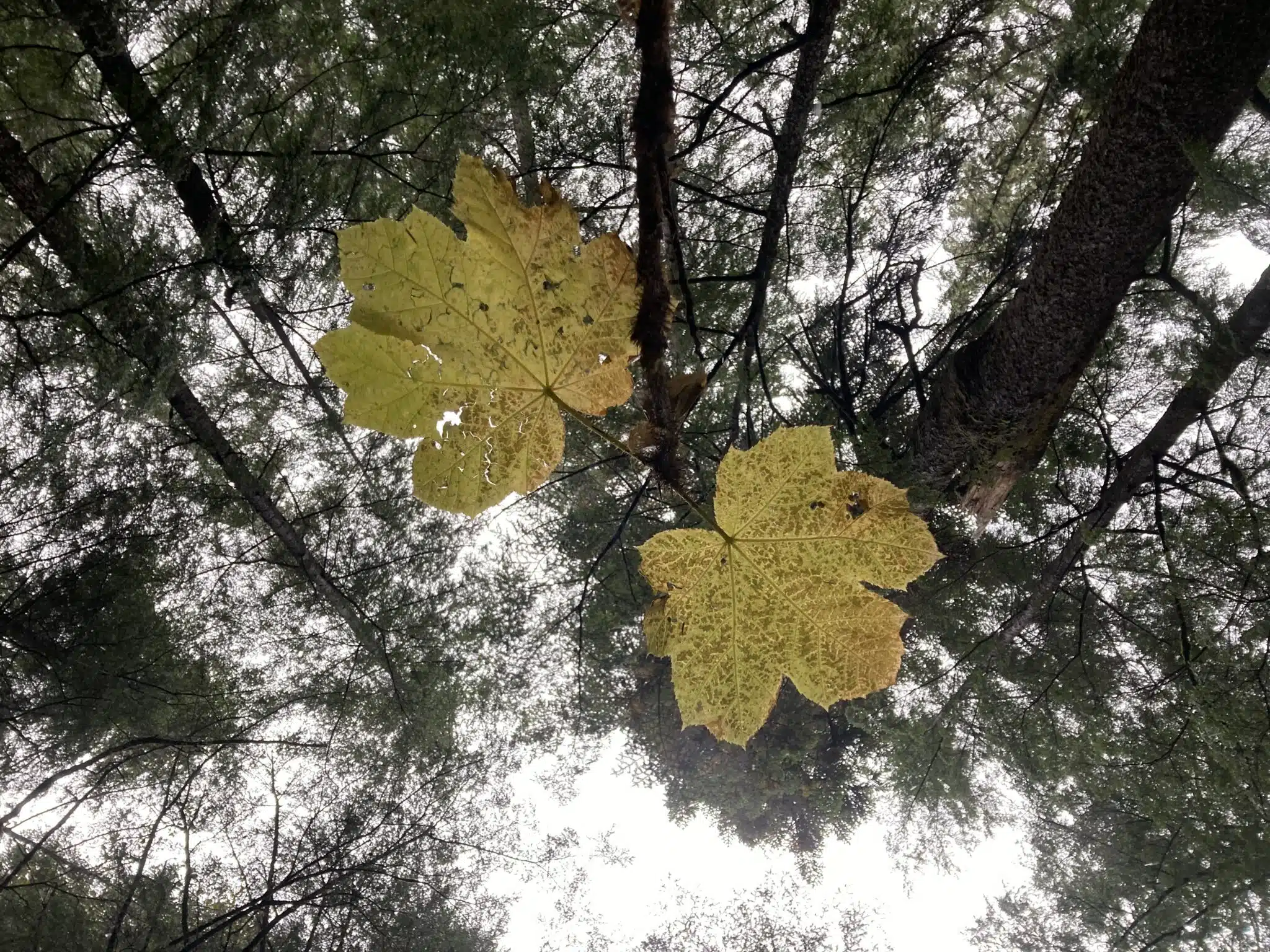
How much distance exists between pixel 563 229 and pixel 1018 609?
2.55 meters

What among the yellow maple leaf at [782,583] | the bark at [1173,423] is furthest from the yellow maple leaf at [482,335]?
the bark at [1173,423]

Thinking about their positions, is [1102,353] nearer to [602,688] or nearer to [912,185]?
[912,185]

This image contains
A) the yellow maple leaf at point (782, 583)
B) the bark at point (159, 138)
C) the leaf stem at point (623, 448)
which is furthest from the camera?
the bark at point (159, 138)

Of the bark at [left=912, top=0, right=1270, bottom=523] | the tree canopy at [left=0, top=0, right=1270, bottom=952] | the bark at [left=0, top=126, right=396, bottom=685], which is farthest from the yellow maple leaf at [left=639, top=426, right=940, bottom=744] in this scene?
the bark at [left=0, top=126, right=396, bottom=685]

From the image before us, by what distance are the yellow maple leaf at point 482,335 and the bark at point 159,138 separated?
106cm

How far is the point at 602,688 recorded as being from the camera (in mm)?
5559

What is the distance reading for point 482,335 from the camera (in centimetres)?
64

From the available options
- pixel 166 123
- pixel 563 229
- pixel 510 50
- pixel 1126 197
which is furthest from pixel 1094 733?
pixel 166 123

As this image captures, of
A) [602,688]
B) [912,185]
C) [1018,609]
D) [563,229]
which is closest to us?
[563,229]

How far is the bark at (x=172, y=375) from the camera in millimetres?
1498

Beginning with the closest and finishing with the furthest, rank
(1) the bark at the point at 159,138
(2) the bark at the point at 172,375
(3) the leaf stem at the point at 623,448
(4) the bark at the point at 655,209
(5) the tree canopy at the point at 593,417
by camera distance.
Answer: (4) the bark at the point at 655,209, (3) the leaf stem at the point at 623,448, (5) the tree canopy at the point at 593,417, (1) the bark at the point at 159,138, (2) the bark at the point at 172,375

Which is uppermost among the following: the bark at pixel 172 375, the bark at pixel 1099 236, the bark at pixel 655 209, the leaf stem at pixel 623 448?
the bark at pixel 1099 236

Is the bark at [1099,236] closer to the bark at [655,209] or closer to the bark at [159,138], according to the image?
the bark at [655,209]

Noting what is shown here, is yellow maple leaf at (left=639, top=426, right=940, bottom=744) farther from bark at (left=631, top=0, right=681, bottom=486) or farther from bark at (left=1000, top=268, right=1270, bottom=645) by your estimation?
bark at (left=1000, top=268, right=1270, bottom=645)
